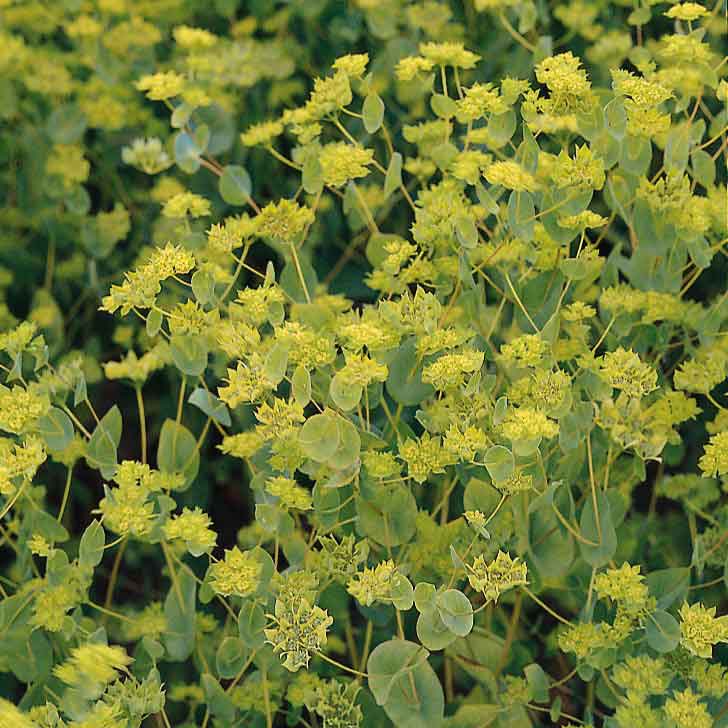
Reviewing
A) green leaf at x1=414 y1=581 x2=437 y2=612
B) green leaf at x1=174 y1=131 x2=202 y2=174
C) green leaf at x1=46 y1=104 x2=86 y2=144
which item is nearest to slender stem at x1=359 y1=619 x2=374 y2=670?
green leaf at x1=414 y1=581 x2=437 y2=612

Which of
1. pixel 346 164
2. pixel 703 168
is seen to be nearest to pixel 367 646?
pixel 346 164

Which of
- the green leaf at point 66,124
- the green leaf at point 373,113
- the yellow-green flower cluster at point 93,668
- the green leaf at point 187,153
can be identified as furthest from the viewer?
the green leaf at point 66,124

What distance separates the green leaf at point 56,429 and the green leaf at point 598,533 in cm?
48

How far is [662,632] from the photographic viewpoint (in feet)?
3.34

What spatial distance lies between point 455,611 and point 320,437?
0.18 metres

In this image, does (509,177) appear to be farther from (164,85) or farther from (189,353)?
(164,85)

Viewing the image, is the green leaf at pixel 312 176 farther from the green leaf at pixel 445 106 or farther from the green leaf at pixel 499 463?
the green leaf at pixel 499 463

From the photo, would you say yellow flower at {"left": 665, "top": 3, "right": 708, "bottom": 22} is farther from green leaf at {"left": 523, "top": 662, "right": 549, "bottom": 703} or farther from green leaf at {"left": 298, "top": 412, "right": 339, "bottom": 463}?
green leaf at {"left": 523, "top": 662, "right": 549, "bottom": 703}

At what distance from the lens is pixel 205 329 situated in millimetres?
1055

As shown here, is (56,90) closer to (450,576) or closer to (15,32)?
(15,32)

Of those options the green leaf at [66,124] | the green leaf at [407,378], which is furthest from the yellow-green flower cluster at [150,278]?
the green leaf at [66,124]

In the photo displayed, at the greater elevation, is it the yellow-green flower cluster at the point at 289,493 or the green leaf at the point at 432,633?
the yellow-green flower cluster at the point at 289,493

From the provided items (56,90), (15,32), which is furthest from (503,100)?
(15,32)

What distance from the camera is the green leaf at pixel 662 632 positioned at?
1011 millimetres
